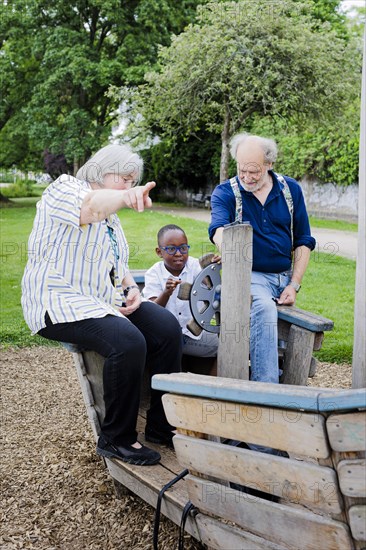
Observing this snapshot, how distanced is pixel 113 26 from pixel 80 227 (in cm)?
2865

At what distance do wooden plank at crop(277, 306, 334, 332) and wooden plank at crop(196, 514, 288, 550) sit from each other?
3.48 ft

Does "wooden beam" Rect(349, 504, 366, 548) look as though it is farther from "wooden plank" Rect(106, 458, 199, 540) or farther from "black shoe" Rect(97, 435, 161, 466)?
"black shoe" Rect(97, 435, 161, 466)

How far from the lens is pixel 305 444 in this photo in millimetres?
2141

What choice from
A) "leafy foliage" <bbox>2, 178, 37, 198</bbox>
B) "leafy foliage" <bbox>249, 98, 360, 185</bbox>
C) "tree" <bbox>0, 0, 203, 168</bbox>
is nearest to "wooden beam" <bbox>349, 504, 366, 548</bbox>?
"leafy foliage" <bbox>249, 98, 360, 185</bbox>

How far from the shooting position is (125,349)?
305 cm

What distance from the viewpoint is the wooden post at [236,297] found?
3035mm

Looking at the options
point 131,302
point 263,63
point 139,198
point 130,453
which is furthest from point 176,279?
point 263,63

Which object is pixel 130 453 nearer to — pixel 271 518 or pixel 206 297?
pixel 206 297

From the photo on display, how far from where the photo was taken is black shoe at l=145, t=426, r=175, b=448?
3500 millimetres

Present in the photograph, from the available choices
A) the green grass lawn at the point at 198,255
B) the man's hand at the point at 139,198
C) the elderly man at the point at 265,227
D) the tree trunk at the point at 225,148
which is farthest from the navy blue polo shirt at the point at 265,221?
the tree trunk at the point at 225,148

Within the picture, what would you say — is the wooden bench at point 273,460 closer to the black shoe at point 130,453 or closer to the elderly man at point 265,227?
the black shoe at point 130,453

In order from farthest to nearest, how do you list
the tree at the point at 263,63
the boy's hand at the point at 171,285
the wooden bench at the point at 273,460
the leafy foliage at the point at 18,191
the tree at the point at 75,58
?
the leafy foliage at the point at 18,191, the tree at the point at 75,58, the tree at the point at 263,63, the boy's hand at the point at 171,285, the wooden bench at the point at 273,460

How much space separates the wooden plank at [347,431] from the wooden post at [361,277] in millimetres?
584

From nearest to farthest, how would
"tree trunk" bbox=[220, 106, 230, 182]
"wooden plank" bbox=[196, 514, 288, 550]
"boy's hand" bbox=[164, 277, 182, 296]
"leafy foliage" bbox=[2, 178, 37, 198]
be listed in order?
1. "wooden plank" bbox=[196, 514, 288, 550]
2. "boy's hand" bbox=[164, 277, 182, 296]
3. "tree trunk" bbox=[220, 106, 230, 182]
4. "leafy foliage" bbox=[2, 178, 37, 198]
